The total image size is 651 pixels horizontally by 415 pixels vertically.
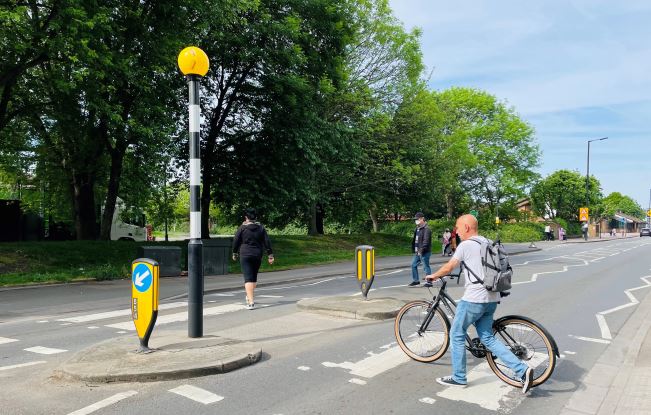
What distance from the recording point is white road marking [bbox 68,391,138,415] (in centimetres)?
398

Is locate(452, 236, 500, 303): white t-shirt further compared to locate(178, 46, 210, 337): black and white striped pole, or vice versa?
locate(178, 46, 210, 337): black and white striped pole

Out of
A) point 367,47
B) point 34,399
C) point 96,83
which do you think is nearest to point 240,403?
point 34,399

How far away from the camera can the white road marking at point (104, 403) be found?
3975mm

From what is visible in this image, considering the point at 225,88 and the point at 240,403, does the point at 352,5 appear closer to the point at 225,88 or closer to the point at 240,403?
the point at 225,88

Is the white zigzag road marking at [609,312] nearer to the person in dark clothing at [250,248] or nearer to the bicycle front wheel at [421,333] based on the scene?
the bicycle front wheel at [421,333]

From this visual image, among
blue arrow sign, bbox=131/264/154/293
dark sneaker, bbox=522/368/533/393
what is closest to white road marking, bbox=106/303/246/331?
blue arrow sign, bbox=131/264/154/293

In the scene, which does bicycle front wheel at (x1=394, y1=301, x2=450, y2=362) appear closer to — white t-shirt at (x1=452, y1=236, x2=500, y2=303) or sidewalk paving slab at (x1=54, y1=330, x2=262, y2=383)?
white t-shirt at (x1=452, y1=236, x2=500, y2=303)

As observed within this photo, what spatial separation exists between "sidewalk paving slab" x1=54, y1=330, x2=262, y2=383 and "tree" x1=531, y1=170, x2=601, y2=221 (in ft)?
204

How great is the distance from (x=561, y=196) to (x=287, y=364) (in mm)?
64897

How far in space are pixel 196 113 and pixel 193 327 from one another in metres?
2.62

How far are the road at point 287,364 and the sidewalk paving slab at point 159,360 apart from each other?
96mm

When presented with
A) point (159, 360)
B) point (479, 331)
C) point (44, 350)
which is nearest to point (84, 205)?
point (44, 350)

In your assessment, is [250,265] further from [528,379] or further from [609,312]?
[609,312]

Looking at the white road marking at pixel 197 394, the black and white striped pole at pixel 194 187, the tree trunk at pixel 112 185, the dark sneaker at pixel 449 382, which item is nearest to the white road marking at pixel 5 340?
the black and white striped pole at pixel 194 187
